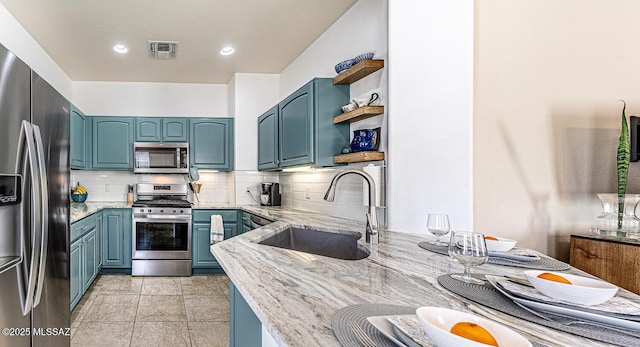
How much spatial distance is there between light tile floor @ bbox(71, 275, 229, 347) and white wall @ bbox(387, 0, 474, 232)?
1.76 m

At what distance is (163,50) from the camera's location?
3.63 m

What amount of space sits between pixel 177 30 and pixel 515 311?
344cm

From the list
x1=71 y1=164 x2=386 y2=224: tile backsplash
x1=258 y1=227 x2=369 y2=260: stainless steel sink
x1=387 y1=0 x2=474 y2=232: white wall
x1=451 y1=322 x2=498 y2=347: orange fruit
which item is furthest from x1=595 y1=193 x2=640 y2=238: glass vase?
x1=71 y1=164 x2=386 y2=224: tile backsplash

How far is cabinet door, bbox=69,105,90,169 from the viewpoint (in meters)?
3.81

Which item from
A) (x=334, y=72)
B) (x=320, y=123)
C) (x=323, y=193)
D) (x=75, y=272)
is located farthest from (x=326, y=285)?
(x=75, y=272)

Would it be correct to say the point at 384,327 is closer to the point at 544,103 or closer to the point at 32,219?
the point at 32,219

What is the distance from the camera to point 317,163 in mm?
2828

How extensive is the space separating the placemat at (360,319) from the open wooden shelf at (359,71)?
194cm

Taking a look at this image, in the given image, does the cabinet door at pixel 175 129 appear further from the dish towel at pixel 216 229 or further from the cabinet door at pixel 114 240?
the dish towel at pixel 216 229

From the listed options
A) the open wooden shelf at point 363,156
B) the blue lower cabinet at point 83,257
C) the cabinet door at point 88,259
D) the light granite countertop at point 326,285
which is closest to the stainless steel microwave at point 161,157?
the blue lower cabinet at point 83,257

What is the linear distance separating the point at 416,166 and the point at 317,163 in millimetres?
983

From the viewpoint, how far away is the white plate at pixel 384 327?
632 mm

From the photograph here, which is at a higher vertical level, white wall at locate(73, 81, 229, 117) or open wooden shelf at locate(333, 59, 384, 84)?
white wall at locate(73, 81, 229, 117)

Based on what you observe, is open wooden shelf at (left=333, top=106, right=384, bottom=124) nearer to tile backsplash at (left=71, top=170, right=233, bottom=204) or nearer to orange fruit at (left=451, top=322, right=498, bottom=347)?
orange fruit at (left=451, top=322, right=498, bottom=347)
